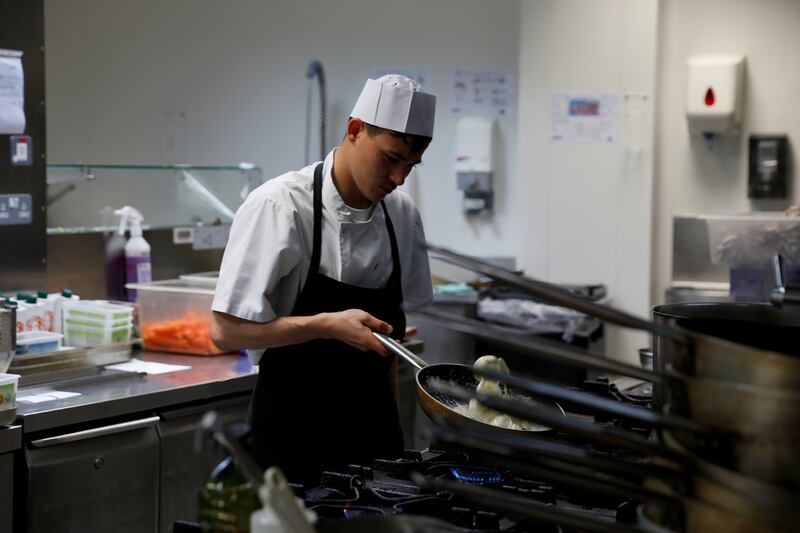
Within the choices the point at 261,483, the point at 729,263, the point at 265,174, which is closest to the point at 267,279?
the point at 261,483

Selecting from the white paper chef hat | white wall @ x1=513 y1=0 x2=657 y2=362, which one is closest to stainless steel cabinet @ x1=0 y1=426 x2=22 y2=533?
the white paper chef hat

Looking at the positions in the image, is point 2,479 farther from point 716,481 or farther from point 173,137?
point 173,137

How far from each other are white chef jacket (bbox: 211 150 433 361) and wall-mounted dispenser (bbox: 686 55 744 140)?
241 centimetres

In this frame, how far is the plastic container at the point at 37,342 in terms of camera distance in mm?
2850

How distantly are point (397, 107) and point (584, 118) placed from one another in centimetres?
267

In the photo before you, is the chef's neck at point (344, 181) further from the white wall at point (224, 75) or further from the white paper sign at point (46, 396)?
the white wall at point (224, 75)

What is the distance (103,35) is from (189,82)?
0.55 m

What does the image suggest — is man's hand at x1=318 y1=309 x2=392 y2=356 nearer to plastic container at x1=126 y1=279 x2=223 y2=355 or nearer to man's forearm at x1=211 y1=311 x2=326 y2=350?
man's forearm at x1=211 y1=311 x2=326 y2=350

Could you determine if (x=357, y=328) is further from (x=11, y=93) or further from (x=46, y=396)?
(x=11, y=93)

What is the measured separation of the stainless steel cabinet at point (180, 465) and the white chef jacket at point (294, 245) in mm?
452

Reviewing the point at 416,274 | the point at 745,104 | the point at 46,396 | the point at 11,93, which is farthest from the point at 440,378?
the point at 745,104

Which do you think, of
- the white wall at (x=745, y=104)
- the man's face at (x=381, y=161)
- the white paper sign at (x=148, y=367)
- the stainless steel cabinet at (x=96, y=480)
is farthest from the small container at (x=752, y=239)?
the stainless steel cabinet at (x=96, y=480)

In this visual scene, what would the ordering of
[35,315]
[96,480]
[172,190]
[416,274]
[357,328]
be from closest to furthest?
1. [357,328]
2. [96,480]
3. [416,274]
4. [35,315]
5. [172,190]

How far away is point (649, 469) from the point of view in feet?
3.43
